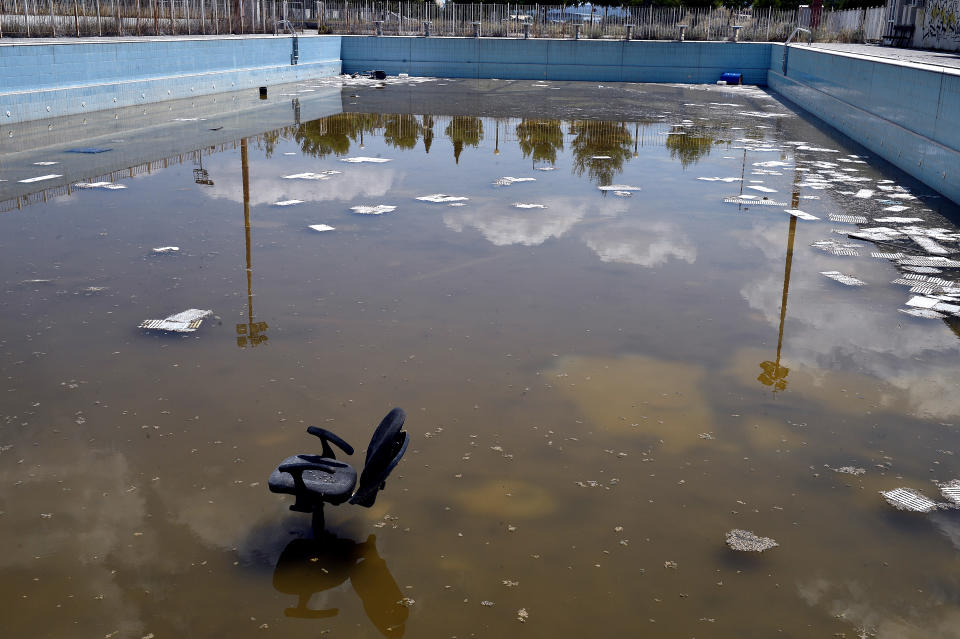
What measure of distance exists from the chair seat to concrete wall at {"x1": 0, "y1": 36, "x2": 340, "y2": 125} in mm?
18549

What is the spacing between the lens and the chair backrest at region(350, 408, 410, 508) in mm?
4305

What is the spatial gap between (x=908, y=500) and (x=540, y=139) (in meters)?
15.1

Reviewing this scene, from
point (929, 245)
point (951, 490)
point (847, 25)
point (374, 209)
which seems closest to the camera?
point (951, 490)

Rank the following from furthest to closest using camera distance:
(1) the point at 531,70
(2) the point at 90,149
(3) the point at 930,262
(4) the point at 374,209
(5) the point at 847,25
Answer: (5) the point at 847,25
(1) the point at 531,70
(2) the point at 90,149
(4) the point at 374,209
(3) the point at 930,262

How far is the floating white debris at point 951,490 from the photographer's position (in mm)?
5133

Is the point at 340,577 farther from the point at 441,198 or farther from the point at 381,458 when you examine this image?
the point at 441,198

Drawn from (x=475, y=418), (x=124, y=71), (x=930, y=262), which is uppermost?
(x=124, y=71)

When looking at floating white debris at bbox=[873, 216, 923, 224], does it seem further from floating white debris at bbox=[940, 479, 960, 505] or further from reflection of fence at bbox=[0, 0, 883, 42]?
reflection of fence at bbox=[0, 0, 883, 42]

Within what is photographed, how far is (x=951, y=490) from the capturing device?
17.1 ft

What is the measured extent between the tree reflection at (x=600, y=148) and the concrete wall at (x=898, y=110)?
5.21 meters

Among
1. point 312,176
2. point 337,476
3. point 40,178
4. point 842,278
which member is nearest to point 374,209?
point 312,176

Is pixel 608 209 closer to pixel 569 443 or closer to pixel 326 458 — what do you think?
pixel 569 443

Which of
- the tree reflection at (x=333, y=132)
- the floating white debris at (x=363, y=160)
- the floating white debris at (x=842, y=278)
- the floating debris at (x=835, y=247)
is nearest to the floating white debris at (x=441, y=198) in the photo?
the floating white debris at (x=363, y=160)

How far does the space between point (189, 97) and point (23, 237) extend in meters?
17.8
